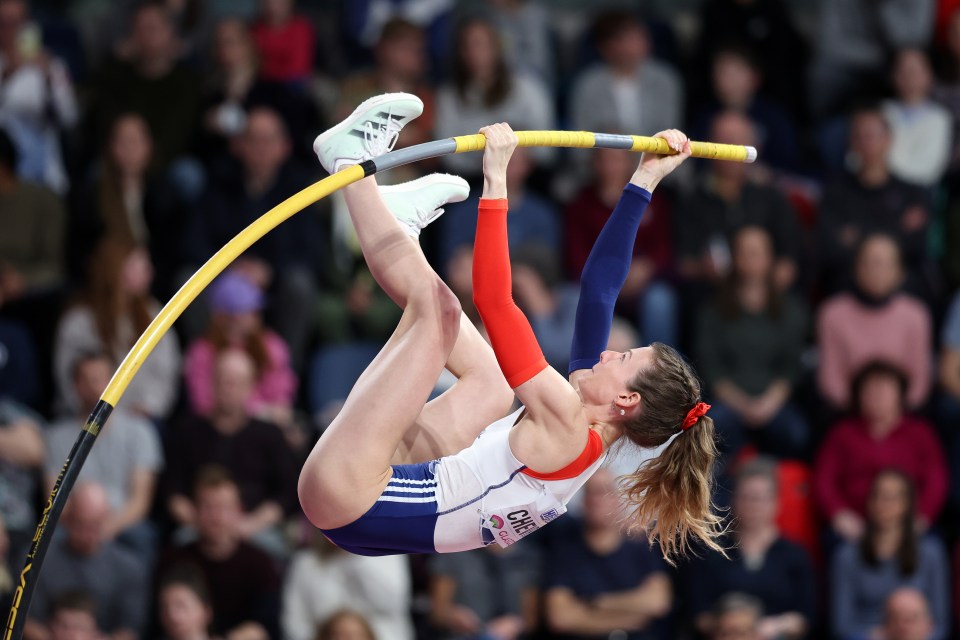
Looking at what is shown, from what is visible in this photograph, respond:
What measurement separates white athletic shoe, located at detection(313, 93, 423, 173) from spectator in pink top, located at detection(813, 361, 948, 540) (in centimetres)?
414

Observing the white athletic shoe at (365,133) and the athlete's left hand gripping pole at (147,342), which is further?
the white athletic shoe at (365,133)

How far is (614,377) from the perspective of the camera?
516 cm

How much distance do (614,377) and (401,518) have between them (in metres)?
0.84

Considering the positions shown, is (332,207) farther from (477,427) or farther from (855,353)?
(477,427)

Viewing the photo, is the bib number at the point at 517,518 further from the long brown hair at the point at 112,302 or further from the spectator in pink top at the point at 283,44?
the spectator in pink top at the point at 283,44

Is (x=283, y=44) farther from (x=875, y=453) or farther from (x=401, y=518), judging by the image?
(x=401, y=518)

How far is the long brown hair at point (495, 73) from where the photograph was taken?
31.6ft

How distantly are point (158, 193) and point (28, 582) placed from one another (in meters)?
4.88

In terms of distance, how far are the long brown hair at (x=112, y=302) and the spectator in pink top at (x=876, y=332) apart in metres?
3.85

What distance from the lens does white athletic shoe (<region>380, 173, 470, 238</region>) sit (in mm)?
5449

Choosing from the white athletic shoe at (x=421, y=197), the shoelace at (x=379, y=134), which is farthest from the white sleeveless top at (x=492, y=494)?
the shoelace at (x=379, y=134)

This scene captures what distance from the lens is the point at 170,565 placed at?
7727mm

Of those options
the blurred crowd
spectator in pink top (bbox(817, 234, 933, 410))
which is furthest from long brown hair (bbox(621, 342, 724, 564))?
spectator in pink top (bbox(817, 234, 933, 410))

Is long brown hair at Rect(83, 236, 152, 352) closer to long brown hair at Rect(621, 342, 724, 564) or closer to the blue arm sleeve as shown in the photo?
the blue arm sleeve
